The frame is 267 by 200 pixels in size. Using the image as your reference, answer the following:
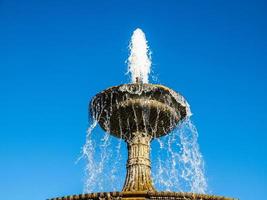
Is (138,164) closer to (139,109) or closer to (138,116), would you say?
(138,116)

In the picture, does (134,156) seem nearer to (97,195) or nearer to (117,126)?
(117,126)

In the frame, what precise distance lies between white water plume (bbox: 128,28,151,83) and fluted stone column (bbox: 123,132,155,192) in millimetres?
2079

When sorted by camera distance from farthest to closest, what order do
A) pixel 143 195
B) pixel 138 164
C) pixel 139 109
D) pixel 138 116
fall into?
1. pixel 138 116
2. pixel 139 109
3. pixel 138 164
4. pixel 143 195

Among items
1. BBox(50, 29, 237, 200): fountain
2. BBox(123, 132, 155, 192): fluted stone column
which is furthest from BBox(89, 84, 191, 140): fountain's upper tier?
BBox(123, 132, 155, 192): fluted stone column

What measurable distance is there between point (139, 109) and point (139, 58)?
2.96 meters

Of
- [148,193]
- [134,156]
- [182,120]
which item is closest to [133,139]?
[134,156]

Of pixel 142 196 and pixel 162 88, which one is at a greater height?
pixel 162 88

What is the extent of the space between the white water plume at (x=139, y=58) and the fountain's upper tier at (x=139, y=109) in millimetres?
1547

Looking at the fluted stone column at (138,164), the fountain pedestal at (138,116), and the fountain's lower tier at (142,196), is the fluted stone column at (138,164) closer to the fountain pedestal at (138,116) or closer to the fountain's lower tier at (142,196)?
the fountain pedestal at (138,116)

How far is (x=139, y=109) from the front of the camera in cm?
1340

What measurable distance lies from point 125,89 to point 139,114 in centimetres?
78

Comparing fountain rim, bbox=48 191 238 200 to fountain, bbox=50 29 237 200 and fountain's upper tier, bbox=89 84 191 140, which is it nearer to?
fountain, bbox=50 29 237 200

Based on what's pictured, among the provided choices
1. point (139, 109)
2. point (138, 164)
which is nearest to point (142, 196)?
point (138, 164)

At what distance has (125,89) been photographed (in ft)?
43.1
